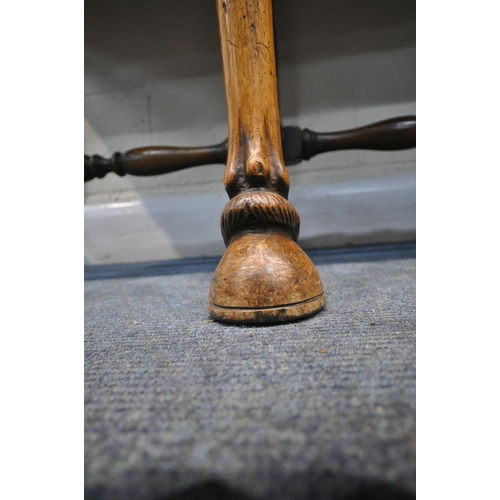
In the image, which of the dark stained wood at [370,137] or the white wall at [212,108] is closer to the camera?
the dark stained wood at [370,137]

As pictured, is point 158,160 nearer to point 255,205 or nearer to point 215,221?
point 215,221

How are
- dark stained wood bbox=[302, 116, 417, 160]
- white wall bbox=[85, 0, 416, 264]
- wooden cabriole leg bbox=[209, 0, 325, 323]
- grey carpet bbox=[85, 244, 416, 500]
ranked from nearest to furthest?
grey carpet bbox=[85, 244, 416, 500] < wooden cabriole leg bbox=[209, 0, 325, 323] < dark stained wood bbox=[302, 116, 417, 160] < white wall bbox=[85, 0, 416, 264]

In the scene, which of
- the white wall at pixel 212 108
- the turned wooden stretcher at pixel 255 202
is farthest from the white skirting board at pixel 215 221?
the turned wooden stretcher at pixel 255 202

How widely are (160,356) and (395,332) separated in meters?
0.18

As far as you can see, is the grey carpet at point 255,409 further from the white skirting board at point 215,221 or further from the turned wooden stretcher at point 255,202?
the white skirting board at point 215,221

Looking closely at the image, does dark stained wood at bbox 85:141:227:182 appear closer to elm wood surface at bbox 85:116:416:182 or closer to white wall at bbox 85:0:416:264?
elm wood surface at bbox 85:116:416:182

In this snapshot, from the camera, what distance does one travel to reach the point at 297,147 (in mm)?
Answer: 661

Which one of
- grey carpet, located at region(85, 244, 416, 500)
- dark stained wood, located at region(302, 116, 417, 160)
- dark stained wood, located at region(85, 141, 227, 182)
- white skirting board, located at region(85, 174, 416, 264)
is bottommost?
grey carpet, located at region(85, 244, 416, 500)

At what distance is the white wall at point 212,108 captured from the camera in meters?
0.79

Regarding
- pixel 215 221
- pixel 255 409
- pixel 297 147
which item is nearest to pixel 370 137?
pixel 297 147

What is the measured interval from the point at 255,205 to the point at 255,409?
0.20 m

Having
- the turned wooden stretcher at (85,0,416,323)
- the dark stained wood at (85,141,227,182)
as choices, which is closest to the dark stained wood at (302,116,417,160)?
the dark stained wood at (85,141,227,182)

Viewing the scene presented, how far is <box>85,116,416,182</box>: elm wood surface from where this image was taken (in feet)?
2.11

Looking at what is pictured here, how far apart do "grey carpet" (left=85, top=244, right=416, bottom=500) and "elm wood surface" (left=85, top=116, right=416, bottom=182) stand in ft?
1.39
